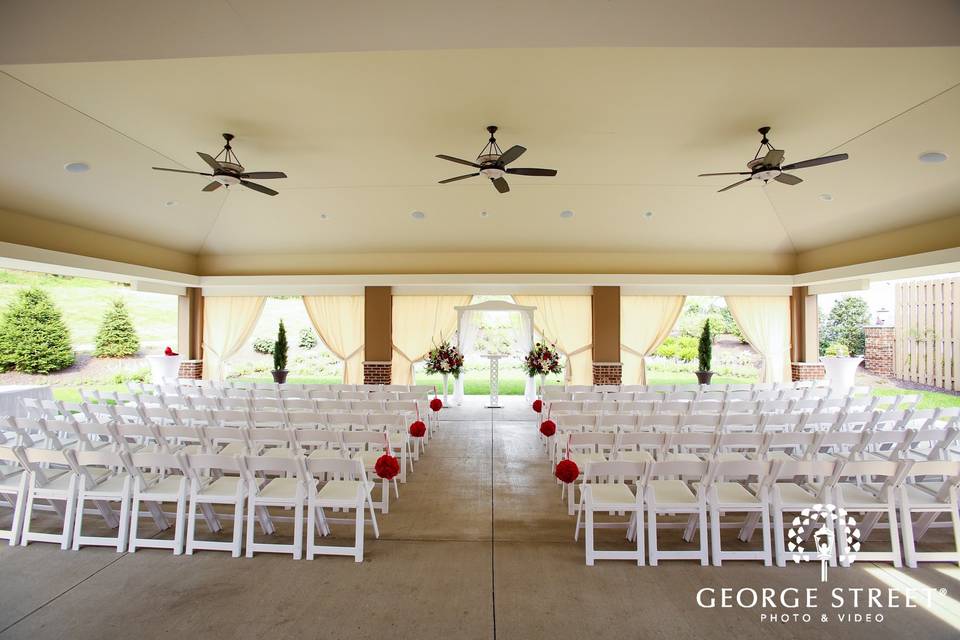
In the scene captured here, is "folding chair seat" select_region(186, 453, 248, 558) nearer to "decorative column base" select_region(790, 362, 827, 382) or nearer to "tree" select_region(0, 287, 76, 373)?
"decorative column base" select_region(790, 362, 827, 382)

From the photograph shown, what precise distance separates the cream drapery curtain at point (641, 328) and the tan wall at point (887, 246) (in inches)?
132

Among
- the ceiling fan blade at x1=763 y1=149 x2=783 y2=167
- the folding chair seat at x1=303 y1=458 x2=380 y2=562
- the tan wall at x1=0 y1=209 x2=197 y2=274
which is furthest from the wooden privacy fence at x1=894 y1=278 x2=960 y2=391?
the tan wall at x1=0 y1=209 x2=197 y2=274

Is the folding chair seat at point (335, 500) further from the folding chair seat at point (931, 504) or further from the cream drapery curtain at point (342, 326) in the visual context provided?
the cream drapery curtain at point (342, 326)

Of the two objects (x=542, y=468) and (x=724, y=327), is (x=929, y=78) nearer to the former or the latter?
(x=542, y=468)

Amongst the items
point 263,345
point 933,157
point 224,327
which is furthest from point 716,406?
point 263,345

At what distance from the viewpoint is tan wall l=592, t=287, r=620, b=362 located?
38.4 ft

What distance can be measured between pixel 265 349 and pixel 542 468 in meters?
12.6

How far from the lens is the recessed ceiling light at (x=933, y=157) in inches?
264

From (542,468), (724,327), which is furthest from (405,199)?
(724,327)

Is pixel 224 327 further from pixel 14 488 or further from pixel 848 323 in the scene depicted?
pixel 848 323

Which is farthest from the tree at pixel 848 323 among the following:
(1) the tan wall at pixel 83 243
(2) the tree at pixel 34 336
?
(2) the tree at pixel 34 336

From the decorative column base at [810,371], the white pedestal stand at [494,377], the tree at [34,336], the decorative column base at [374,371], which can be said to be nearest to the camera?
the white pedestal stand at [494,377]

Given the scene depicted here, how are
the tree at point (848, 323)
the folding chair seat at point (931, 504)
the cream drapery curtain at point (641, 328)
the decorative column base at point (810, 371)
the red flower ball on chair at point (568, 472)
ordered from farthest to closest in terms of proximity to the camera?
1. the tree at point (848, 323)
2. the cream drapery curtain at point (641, 328)
3. the decorative column base at point (810, 371)
4. the red flower ball on chair at point (568, 472)
5. the folding chair seat at point (931, 504)

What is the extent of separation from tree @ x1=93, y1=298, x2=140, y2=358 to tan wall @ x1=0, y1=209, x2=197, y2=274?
659cm
